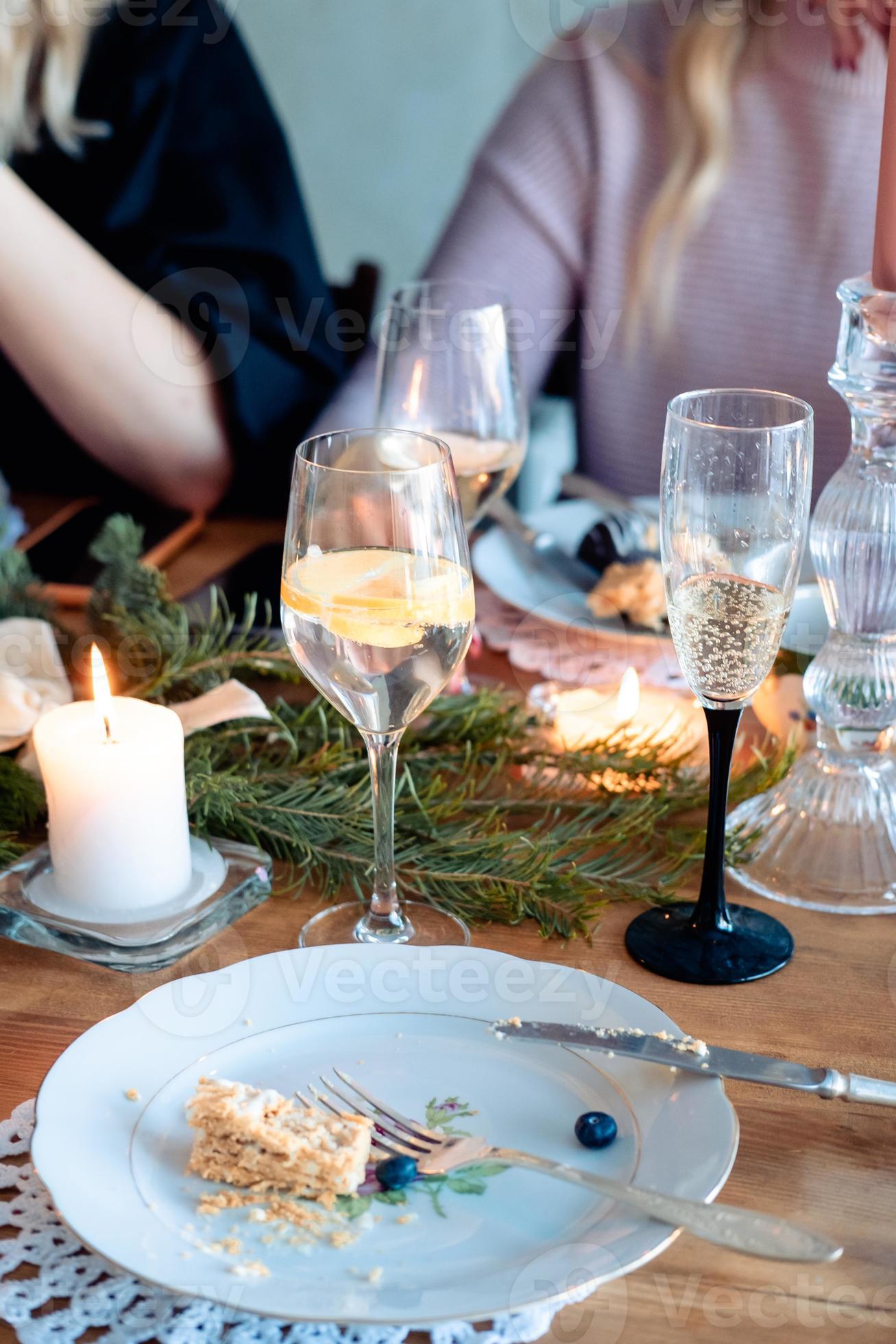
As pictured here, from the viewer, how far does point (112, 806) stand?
57 centimetres

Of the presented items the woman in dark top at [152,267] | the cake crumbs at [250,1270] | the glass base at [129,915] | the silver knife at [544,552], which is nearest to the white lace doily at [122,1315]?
the cake crumbs at [250,1270]

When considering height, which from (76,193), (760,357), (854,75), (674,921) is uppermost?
(854,75)

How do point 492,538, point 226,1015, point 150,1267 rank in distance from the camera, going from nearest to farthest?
point 150,1267
point 226,1015
point 492,538

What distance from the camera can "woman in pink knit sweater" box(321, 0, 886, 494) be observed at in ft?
4.52

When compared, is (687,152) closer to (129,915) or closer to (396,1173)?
(129,915)

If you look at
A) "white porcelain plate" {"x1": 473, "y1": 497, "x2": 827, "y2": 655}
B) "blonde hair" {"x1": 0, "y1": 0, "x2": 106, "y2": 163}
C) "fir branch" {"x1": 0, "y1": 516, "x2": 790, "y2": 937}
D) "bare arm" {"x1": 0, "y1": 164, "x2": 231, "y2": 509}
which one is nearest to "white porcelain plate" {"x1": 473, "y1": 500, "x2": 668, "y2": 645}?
"white porcelain plate" {"x1": 473, "y1": 497, "x2": 827, "y2": 655}

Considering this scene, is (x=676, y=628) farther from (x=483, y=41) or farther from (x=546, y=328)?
(x=483, y=41)

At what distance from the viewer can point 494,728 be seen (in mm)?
741

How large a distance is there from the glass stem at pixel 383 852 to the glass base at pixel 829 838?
0.59 ft

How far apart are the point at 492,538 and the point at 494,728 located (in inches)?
11.3

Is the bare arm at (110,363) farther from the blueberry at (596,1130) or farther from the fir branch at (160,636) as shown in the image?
the blueberry at (596,1130)

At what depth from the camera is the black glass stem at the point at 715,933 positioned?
56cm

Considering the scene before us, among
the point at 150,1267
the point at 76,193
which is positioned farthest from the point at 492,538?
the point at 76,193

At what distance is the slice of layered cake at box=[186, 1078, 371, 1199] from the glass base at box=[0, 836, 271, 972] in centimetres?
13
